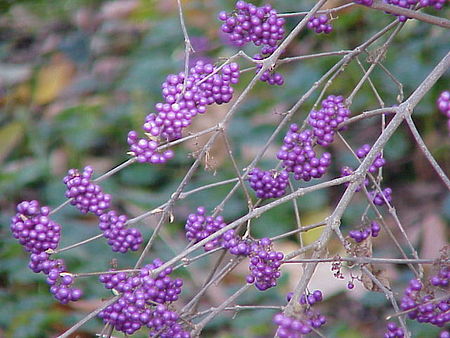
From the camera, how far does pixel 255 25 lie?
3.51 ft

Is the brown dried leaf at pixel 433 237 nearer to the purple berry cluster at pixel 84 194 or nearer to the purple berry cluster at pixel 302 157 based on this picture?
the purple berry cluster at pixel 302 157

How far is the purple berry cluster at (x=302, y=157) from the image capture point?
1.07 metres

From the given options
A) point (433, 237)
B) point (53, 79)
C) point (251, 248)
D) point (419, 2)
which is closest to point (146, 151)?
point (251, 248)

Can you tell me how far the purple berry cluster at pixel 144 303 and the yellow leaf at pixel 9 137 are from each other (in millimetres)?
1768

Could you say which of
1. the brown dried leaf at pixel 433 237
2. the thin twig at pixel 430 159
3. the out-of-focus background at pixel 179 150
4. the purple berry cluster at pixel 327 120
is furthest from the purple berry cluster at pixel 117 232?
the brown dried leaf at pixel 433 237

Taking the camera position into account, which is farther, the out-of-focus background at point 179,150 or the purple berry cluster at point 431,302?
the out-of-focus background at point 179,150

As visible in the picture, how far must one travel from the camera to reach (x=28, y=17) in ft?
11.7

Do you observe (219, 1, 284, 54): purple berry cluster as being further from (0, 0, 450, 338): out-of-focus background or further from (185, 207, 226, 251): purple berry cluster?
(0, 0, 450, 338): out-of-focus background

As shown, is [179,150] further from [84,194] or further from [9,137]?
[84,194]

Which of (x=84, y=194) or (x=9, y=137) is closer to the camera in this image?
(x=84, y=194)

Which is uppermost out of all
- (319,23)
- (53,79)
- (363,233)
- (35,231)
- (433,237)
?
(319,23)

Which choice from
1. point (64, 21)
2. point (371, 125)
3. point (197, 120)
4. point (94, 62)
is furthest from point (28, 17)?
point (371, 125)

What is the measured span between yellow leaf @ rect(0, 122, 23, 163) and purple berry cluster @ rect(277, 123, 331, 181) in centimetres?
178

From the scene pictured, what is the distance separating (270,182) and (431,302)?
28 centimetres
